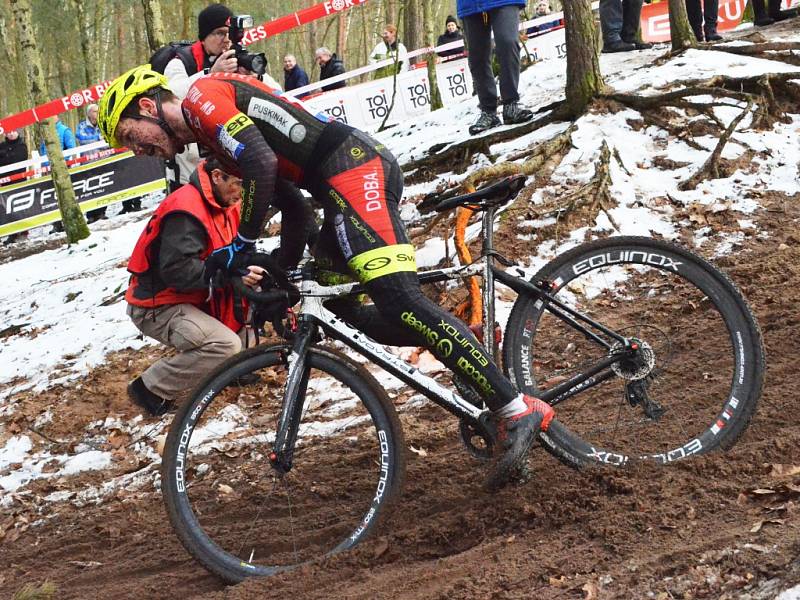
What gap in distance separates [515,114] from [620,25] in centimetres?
340

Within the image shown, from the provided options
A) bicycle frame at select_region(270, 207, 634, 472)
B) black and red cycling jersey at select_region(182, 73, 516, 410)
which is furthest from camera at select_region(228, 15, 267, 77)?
bicycle frame at select_region(270, 207, 634, 472)

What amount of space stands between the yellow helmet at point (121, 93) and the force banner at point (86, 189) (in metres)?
12.1

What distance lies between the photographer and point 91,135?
1867cm

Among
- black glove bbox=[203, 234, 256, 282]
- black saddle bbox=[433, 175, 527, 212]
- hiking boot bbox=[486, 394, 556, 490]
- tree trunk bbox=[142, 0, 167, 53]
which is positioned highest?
tree trunk bbox=[142, 0, 167, 53]

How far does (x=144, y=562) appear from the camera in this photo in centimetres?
399

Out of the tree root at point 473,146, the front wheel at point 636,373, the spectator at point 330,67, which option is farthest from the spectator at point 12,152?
the front wheel at point 636,373

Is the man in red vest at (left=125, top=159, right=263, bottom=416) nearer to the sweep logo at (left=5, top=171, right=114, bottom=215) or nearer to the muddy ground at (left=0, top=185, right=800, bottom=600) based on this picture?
the muddy ground at (left=0, top=185, right=800, bottom=600)

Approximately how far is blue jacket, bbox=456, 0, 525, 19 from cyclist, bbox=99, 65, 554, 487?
4.68 m

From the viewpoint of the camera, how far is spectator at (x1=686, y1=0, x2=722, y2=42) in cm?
1195

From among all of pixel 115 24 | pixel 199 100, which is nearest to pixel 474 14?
pixel 199 100

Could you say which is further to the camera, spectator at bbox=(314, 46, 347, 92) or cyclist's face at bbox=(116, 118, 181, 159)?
spectator at bbox=(314, 46, 347, 92)

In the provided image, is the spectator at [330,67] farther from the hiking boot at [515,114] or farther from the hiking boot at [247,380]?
the hiking boot at [247,380]

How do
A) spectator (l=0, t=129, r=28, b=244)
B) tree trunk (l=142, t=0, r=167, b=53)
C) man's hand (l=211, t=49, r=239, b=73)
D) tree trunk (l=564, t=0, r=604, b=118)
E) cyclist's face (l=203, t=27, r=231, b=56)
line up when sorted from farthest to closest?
spectator (l=0, t=129, r=28, b=244) < tree trunk (l=142, t=0, r=167, b=53) < tree trunk (l=564, t=0, r=604, b=118) < cyclist's face (l=203, t=27, r=231, b=56) < man's hand (l=211, t=49, r=239, b=73)

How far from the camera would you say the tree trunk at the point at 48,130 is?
11844 mm
